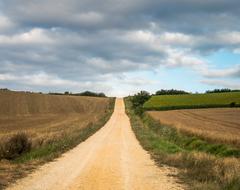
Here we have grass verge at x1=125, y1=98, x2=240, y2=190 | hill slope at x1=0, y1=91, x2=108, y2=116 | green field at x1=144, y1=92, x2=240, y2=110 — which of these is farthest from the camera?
green field at x1=144, y1=92, x2=240, y2=110

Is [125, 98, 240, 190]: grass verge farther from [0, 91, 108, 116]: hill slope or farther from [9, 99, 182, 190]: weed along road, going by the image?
[0, 91, 108, 116]: hill slope

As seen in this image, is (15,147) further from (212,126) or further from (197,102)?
(197,102)

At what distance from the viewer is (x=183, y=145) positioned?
29.9 metres

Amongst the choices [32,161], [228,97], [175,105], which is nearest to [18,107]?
[175,105]

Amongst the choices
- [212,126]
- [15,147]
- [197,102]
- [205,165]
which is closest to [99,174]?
[205,165]

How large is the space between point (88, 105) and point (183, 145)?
81.3m

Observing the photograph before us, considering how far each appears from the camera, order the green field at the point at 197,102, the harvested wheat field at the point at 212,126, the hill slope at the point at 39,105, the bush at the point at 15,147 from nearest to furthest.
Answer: the bush at the point at 15,147
the harvested wheat field at the point at 212,126
the hill slope at the point at 39,105
the green field at the point at 197,102

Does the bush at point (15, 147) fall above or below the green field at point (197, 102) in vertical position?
below

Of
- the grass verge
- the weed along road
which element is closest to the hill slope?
the grass verge

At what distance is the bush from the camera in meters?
22.2

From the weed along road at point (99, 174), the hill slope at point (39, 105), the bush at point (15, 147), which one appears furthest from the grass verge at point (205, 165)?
the hill slope at point (39, 105)

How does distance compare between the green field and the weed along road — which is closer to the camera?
the weed along road

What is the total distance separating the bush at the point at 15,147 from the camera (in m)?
22.2

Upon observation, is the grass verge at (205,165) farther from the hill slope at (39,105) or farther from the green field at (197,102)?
the green field at (197,102)
